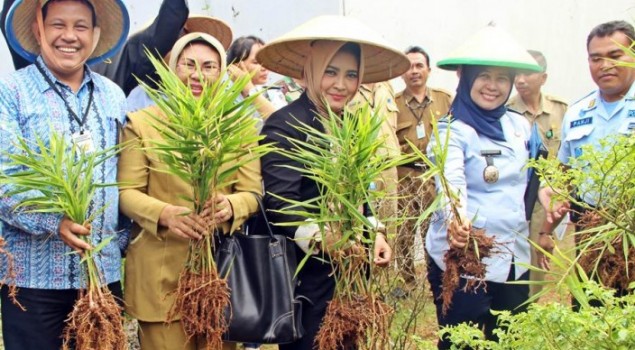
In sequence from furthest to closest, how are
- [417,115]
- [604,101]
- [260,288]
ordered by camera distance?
[417,115] < [604,101] < [260,288]

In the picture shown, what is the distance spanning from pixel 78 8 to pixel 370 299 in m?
1.59

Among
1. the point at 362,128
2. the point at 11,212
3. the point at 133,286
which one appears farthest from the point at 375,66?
the point at 11,212

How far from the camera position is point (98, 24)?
11.2 feet

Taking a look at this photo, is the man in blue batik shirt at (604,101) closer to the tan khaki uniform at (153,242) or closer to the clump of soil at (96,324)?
the tan khaki uniform at (153,242)

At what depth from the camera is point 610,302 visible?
86.1 inches

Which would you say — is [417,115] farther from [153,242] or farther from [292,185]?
[153,242]

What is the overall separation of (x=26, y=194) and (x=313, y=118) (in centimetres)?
113

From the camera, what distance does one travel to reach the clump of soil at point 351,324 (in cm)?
293

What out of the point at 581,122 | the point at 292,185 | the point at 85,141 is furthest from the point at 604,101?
the point at 85,141

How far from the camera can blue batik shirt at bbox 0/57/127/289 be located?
295 cm

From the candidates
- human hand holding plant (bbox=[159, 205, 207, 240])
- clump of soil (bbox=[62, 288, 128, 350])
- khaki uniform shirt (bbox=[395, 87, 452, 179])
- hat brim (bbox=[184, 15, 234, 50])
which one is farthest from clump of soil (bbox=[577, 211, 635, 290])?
khaki uniform shirt (bbox=[395, 87, 452, 179])

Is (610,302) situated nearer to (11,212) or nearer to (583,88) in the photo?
(11,212)

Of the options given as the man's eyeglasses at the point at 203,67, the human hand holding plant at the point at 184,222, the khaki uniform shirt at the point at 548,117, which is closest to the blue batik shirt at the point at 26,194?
the human hand holding plant at the point at 184,222

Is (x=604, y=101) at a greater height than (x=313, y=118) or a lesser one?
greater
